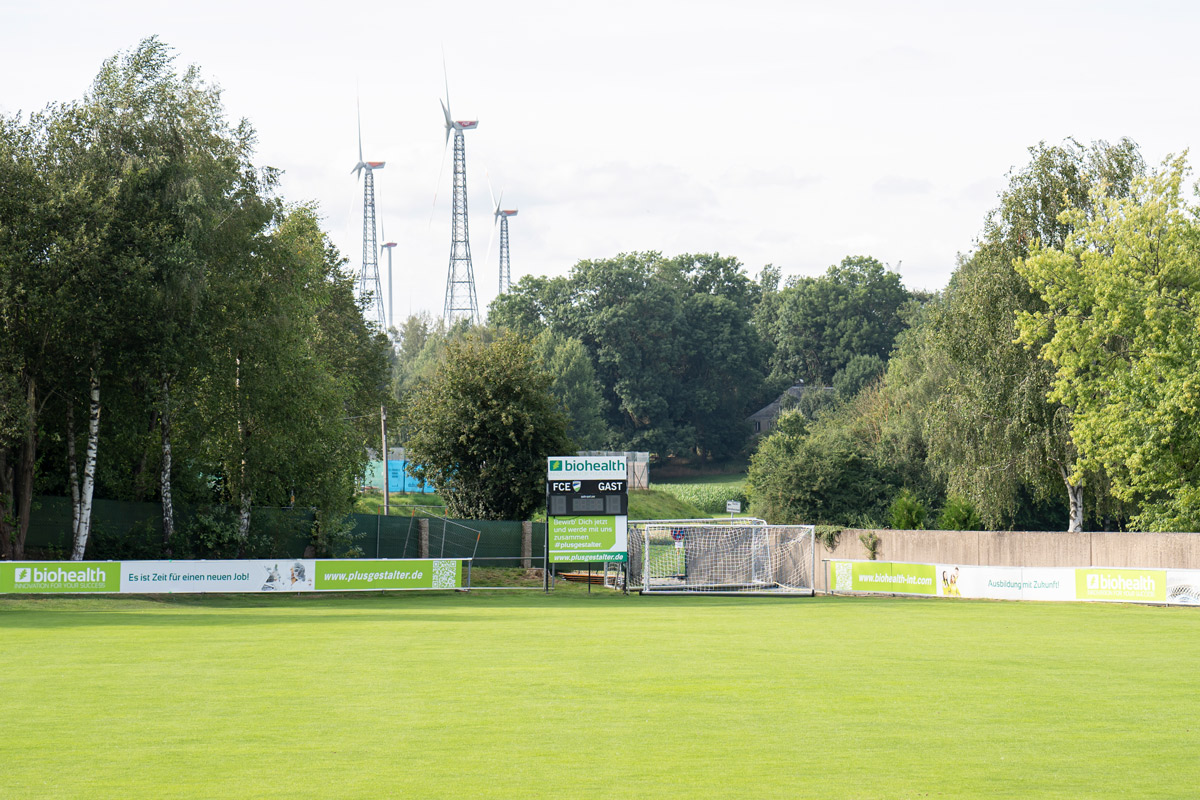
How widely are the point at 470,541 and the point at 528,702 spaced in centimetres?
3298

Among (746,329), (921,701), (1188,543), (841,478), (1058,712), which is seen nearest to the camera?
(1058,712)

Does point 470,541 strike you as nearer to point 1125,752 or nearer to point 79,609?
point 79,609

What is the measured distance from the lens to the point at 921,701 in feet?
43.3

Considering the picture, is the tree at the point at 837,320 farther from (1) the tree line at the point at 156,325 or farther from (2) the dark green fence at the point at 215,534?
(1) the tree line at the point at 156,325

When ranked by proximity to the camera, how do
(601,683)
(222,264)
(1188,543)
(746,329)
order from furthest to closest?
(746,329), (222,264), (1188,543), (601,683)

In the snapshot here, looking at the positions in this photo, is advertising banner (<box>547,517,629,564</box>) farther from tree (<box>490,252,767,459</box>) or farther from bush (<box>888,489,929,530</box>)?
tree (<box>490,252,767,459</box>)

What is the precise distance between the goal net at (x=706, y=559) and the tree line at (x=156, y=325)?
12.0 metres

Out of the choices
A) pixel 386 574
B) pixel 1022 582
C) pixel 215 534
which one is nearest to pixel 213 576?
pixel 215 534

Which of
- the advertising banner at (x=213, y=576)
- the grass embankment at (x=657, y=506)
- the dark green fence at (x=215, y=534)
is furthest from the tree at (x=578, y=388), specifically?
the advertising banner at (x=213, y=576)

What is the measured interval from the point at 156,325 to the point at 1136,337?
33.8 metres

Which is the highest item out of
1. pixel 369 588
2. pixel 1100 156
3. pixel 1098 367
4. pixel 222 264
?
pixel 1100 156

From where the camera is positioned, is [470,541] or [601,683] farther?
[470,541]

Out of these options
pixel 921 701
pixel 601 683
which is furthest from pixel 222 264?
pixel 921 701

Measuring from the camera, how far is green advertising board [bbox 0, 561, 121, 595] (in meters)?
30.8
